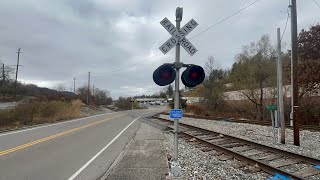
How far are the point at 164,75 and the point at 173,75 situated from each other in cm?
23

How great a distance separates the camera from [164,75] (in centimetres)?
690

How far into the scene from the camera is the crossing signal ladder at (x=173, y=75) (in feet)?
22.5

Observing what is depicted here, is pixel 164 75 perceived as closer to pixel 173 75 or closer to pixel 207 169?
pixel 173 75

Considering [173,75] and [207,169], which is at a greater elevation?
[173,75]

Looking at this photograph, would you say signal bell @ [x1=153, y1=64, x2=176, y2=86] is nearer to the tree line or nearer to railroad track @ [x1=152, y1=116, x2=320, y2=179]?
railroad track @ [x1=152, y1=116, x2=320, y2=179]

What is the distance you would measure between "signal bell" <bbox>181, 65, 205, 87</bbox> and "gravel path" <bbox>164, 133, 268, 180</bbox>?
251 cm

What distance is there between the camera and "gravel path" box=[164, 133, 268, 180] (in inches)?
303

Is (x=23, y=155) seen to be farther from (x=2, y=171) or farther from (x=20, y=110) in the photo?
(x=20, y=110)

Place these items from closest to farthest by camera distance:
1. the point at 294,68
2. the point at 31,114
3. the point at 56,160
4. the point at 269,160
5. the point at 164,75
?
the point at 164,75 → the point at 269,160 → the point at 56,160 → the point at 294,68 → the point at 31,114

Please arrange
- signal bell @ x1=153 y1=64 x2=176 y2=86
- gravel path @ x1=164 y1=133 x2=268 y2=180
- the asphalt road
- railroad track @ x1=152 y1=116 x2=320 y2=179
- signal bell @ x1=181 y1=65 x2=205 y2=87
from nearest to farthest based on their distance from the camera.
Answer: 1. signal bell @ x1=153 y1=64 x2=176 y2=86
2. signal bell @ x1=181 y1=65 x2=205 y2=87
3. gravel path @ x1=164 y1=133 x2=268 y2=180
4. railroad track @ x1=152 y1=116 x2=320 y2=179
5. the asphalt road

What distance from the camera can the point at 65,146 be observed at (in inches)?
525

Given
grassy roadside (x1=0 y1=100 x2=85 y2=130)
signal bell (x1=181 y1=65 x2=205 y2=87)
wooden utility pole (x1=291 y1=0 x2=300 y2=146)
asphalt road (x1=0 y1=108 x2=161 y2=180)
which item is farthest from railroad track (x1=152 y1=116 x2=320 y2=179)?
grassy roadside (x1=0 y1=100 x2=85 y2=130)

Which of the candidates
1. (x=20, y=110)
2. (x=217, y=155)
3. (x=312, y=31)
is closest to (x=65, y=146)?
(x=217, y=155)

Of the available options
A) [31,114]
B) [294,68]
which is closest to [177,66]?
[294,68]
